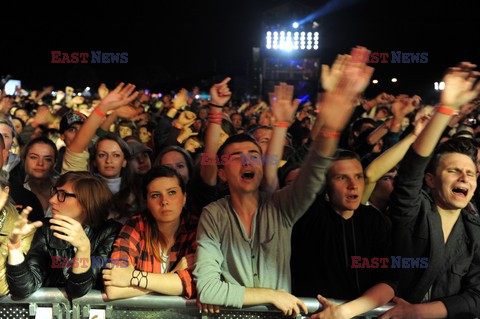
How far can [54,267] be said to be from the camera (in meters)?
3.00

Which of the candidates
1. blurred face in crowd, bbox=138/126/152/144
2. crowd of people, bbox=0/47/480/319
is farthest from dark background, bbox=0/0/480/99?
crowd of people, bbox=0/47/480/319

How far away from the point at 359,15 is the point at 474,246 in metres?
28.3

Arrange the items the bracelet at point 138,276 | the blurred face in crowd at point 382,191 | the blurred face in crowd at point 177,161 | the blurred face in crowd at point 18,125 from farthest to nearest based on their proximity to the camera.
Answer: the blurred face in crowd at point 18,125 < the blurred face in crowd at point 177,161 < the blurred face in crowd at point 382,191 < the bracelet at point 138,276

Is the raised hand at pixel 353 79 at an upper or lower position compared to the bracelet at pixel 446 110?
upper

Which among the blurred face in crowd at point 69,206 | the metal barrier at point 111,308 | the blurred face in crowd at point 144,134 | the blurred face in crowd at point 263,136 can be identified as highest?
the blurred face in crowd at point 144,134

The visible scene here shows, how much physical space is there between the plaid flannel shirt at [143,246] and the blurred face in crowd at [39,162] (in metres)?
1.82

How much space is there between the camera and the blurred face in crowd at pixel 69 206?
320 cm

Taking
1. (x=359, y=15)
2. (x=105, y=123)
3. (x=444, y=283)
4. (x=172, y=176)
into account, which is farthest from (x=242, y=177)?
(x=359, y=15)

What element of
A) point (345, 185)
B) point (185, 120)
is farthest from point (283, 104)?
point (185, 120)

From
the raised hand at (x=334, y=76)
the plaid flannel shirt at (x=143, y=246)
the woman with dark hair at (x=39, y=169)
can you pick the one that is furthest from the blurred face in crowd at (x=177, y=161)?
the raised hand at (x=334, y=76)

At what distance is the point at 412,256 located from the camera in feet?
9.66

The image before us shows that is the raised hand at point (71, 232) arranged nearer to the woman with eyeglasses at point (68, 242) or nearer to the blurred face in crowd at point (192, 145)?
the woman with eyeglasses at point (68, 242)

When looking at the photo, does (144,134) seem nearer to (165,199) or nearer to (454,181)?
(165,199)

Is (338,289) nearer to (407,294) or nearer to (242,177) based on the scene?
(407,294)
